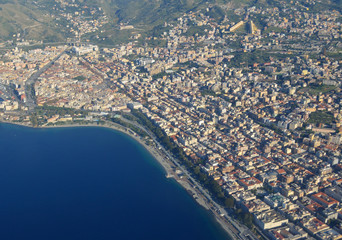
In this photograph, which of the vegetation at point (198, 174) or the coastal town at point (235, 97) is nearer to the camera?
the vegetation at point (198, 174)

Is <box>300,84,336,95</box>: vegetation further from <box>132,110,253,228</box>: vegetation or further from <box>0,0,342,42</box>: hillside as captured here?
<box>0,0,342,42</box>: hillside

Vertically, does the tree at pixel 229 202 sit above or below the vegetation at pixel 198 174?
below

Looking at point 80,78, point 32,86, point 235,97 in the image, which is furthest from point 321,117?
point 32,86

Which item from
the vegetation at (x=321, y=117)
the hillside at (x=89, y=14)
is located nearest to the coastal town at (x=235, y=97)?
the vegetation at (x=321, y=117)

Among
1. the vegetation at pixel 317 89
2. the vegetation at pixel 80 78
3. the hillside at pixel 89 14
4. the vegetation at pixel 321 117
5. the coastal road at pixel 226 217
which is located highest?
the hillside at pixel 89 14

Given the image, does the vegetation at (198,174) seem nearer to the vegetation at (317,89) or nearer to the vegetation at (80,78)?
the vegetation at (80,78)

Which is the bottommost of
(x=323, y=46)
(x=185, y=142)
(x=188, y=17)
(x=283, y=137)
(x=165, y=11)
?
(x=283, y=137)

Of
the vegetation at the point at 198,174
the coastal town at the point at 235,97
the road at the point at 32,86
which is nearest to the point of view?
the vegetation at the point at 198,174

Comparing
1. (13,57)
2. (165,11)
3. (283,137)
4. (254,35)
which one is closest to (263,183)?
(283,137)

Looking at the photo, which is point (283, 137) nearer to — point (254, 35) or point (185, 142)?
point (185, 142)
